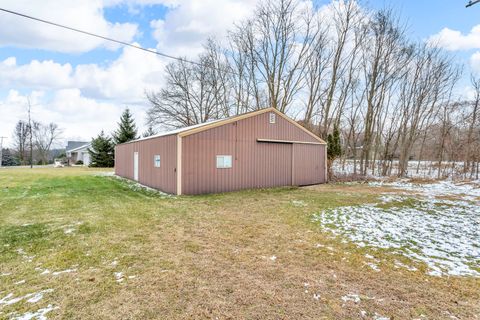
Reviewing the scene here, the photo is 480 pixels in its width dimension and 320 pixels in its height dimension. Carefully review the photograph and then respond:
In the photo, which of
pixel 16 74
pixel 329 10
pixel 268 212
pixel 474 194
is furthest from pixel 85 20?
pixel 329 10

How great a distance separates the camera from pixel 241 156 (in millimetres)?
11414

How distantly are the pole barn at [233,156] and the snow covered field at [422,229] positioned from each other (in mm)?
4798

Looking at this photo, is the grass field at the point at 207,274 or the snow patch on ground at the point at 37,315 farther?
the grass field at the point at 207,274

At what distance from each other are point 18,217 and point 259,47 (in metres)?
19.8

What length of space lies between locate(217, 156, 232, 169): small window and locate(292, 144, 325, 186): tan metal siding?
380 centimetres

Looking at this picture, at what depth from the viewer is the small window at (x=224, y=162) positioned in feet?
35.4

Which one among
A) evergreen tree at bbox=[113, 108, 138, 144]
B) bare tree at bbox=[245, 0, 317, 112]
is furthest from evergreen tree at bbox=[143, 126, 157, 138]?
bare tree at bbox=[245, 0, 317, 112]

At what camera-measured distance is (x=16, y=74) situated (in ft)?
52.5

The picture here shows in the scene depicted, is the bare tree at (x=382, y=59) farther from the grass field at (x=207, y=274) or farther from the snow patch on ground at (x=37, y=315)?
the snow patch on ground at (x=37, y=315)

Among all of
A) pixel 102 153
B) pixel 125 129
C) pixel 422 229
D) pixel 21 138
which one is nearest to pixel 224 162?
pixel 422 229

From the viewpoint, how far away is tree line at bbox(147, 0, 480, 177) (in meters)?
18.2

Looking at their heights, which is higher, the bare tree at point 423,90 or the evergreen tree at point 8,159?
the bare tree at point 423,90

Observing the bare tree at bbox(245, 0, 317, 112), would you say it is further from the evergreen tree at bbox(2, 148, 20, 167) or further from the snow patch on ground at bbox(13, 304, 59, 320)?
the evergreen tree at bbox(2, 148, 20, 167)

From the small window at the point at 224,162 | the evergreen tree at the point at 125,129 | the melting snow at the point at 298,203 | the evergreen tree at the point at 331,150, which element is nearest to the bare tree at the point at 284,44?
the evergreen tree at the point at 331,150
